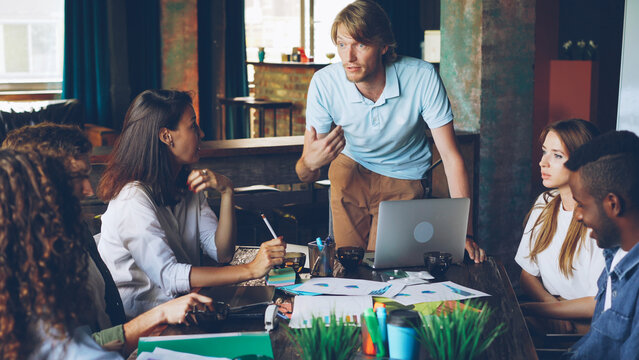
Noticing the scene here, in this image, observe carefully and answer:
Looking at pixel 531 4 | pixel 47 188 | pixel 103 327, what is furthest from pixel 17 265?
pixel 531 4

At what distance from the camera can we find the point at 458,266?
216 cm

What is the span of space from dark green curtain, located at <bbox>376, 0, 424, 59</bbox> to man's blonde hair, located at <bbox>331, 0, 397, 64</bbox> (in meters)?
6.71

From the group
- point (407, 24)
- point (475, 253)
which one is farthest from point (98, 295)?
point (407, 24)

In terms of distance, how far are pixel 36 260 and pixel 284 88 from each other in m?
7.03

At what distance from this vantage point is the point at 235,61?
8.24 metres

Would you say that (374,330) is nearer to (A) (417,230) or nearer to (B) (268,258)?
(B) (268,258)

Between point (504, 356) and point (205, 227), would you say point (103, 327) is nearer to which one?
point (205, 227)

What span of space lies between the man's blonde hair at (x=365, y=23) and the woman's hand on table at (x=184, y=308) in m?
1.21

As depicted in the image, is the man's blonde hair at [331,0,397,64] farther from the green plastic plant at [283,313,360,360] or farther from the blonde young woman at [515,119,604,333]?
the green plastic plant at [283,313,360,360]

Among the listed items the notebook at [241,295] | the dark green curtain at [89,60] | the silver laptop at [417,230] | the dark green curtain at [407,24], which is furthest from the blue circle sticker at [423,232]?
the dark green curtain at [407,24]

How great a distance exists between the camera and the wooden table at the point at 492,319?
58.7 inches

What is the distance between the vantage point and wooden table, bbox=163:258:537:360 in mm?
1490

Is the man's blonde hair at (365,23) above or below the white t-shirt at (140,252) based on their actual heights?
above

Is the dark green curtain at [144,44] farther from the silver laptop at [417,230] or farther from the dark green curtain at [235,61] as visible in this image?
the silver laptop at [417,230]
